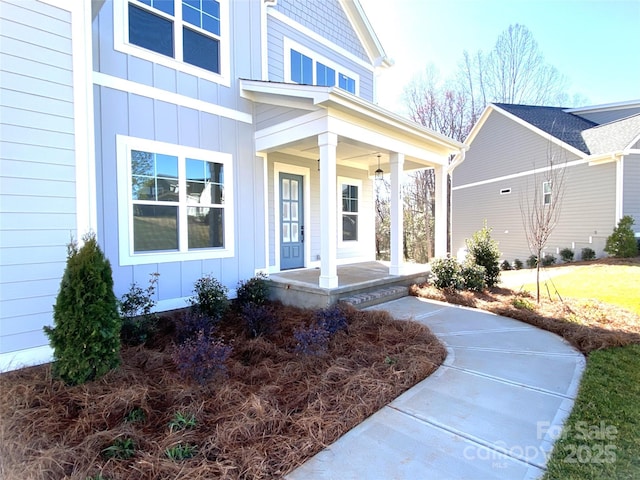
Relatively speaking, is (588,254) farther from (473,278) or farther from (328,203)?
(328,203)

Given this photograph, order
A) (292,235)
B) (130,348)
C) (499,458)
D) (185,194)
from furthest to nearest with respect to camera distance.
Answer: (292,235), (185,194), (130,348), (499,458)

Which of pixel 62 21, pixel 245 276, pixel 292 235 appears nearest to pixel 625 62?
pixel 292 235

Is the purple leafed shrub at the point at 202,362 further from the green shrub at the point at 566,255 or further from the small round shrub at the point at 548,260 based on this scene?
the green shrub at the point at 566,255

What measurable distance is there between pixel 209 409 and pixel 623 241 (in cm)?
1415

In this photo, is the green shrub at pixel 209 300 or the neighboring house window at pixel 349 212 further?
the neighboring house window at pixel 349 212

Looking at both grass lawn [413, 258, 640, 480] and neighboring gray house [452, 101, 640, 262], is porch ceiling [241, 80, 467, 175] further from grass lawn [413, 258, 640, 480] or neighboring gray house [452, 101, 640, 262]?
neighboring gray house [452, 101, 640, 262]

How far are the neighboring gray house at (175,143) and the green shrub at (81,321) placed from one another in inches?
32.6

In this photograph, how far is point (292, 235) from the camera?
762cm

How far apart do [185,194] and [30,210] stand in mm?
2292

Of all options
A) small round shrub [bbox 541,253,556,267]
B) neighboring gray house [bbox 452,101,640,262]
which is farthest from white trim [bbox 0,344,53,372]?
small round shrub [bbox 541,253,556,267]

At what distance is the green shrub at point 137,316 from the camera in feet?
14.2

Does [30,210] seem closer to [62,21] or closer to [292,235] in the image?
[62,21]

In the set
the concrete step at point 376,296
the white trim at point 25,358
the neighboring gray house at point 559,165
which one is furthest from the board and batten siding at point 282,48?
the neighboring gray house at point 559,165

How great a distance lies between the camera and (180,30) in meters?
5.42
